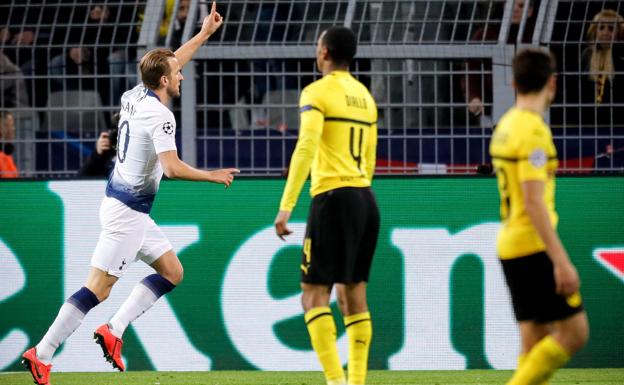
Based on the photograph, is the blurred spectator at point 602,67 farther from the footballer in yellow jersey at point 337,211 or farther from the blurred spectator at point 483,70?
the footballer in yellow jersey at point 337,211

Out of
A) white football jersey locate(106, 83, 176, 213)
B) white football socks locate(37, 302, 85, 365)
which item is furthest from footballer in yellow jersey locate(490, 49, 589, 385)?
white football socks locate(37, 302, 85, 365)

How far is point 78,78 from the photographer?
11.1 meters

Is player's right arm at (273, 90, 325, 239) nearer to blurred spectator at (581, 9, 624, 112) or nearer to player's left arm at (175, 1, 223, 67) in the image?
player's left arm at (175, 1, 223, 67)

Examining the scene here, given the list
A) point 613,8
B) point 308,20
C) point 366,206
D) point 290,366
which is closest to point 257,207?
point 290,366

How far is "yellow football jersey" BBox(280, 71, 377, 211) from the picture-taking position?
22.5 feet

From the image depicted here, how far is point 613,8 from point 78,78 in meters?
4.55

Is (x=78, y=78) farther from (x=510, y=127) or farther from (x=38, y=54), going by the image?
(x=510, y=127)

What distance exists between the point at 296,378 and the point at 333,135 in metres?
A: 2.70

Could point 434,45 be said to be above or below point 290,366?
above

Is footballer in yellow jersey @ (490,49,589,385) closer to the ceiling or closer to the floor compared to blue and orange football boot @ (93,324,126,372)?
closer to the ceiling

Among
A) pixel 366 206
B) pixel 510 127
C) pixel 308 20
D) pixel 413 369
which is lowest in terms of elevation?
pixel 413 369

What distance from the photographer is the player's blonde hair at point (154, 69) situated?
321 inches

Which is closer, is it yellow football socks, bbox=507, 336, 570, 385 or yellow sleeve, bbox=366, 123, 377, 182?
yellow football socks, bbox=507, 336, 570, 385

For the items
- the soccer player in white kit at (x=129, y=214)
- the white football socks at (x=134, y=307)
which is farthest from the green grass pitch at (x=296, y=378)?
the soccer player in white kit at (x=129, y=214)
